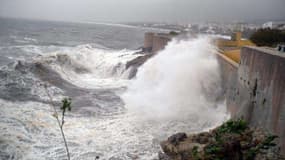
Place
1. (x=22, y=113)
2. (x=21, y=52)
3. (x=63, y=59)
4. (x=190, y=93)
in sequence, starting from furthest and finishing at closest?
(x=21, y=52) < (x=63, y=59) < (x=190, y=93) < (x=22, y=113)

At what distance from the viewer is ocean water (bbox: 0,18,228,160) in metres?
8.51

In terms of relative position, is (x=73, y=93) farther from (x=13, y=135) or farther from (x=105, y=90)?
(x=13, y=135)

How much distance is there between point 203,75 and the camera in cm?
1367

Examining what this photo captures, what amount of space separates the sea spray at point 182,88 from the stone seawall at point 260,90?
1.78m

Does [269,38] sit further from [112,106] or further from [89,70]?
[89,70]

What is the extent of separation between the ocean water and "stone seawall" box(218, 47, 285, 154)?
1.80m

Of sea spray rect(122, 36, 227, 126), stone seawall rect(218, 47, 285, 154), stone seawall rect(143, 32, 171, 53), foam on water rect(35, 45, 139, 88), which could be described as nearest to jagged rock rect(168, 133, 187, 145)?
stone seawall rect(218, 47, 285, 154)

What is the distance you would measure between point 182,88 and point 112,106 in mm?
3728

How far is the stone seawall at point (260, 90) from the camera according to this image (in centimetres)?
607

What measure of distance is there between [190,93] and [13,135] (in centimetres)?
828

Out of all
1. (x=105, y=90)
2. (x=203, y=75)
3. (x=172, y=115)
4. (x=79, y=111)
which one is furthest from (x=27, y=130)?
(x=203, y=75)

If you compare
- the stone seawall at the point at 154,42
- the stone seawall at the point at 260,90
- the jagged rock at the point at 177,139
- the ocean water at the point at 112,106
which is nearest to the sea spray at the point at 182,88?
the ocean water at the point at 112,106

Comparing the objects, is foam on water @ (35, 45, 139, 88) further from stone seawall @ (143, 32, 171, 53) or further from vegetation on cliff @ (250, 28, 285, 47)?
vegetation on cliff @ (250, 28, 285, 47)

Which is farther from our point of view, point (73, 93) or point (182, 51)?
point (182, 51)
